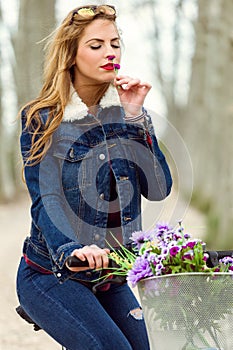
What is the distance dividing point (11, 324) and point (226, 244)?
16.7ft

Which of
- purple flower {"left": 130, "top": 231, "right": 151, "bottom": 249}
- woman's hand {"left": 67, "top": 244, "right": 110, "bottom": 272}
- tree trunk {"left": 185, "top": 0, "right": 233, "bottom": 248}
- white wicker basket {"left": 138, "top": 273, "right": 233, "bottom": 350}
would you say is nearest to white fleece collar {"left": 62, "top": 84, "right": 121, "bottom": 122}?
woman's hand {"left": 67, "top": 244, "right": 110, "bottom": 272}

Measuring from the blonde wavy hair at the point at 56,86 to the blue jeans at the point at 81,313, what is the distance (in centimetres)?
52

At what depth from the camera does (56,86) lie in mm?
3973

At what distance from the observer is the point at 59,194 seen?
3.73 m

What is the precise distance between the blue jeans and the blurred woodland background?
589 mm

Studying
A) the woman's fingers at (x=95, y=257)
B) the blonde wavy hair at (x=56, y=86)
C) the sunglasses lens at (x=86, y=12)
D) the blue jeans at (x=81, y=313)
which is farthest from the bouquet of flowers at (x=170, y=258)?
the sunglasses lens at (x=86, y=12)

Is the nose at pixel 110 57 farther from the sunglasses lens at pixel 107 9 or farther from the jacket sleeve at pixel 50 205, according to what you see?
the jacket sleeve at pixel 50 205

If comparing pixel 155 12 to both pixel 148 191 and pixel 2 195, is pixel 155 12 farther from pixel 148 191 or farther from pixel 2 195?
pixel 148 191

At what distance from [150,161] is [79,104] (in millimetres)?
406

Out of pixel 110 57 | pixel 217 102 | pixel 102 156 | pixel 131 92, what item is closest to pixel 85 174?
pixel 102 156

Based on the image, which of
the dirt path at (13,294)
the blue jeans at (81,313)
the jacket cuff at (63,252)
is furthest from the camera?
the dirt path at (13,294)

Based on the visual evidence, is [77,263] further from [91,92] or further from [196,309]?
[91,92]

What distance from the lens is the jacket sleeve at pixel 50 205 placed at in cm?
352

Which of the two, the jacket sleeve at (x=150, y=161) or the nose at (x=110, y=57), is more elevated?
the nose at (x=110, y=57)
